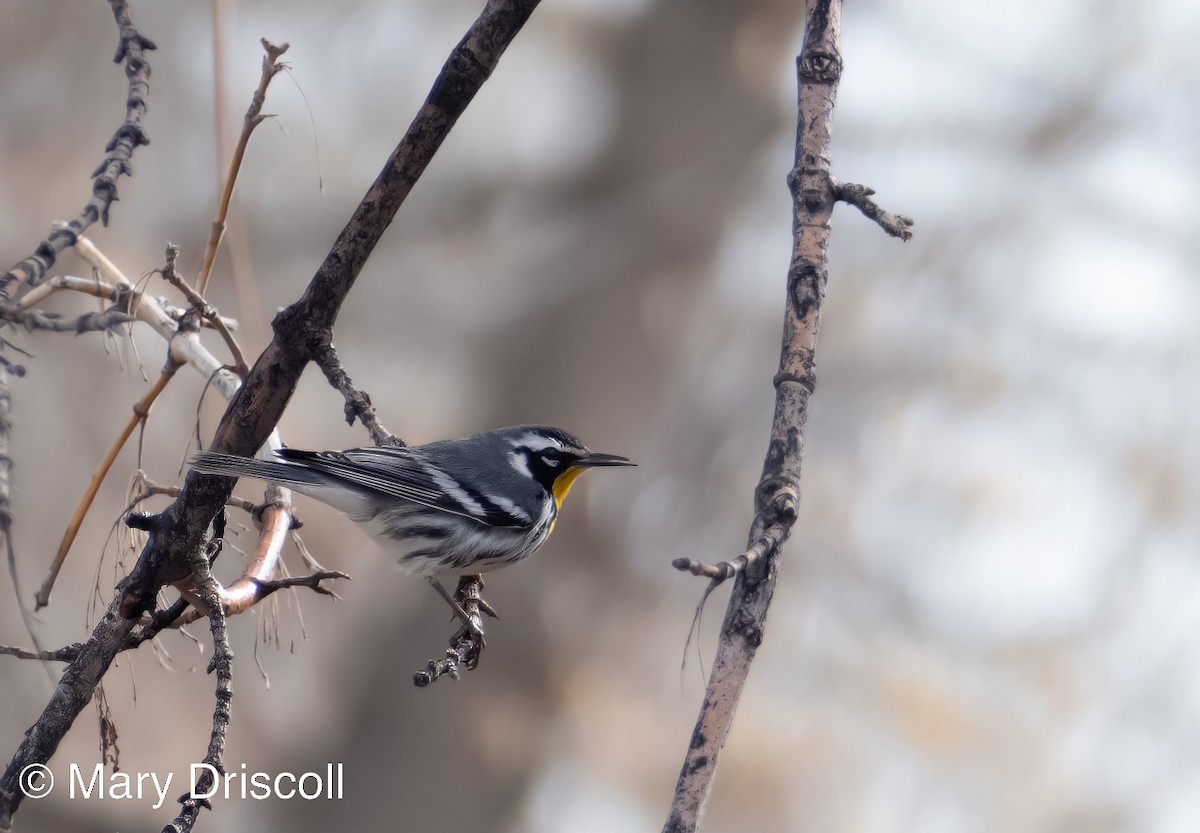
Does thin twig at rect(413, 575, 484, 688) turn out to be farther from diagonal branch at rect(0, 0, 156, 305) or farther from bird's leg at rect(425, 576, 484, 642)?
diagonal branch at rect(0, 0, 156, 305)

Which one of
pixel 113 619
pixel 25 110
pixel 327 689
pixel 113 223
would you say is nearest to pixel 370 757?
pixel 327 689

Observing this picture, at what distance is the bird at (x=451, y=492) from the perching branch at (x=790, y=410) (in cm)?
67

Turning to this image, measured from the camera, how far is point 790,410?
3.67 ft

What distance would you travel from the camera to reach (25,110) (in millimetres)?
3520

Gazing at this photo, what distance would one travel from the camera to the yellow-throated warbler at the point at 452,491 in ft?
5.75

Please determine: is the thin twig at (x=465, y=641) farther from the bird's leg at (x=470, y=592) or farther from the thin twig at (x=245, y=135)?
the thin twig at (x=245, y=135)

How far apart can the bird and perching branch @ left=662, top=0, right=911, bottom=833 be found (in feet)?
2.19

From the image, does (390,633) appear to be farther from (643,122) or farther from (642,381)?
(643,122)

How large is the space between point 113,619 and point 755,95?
3.90m

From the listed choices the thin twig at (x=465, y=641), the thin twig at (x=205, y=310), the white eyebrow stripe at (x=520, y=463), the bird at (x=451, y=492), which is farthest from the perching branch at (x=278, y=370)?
the white eyebrow stripe at (x=520, y=463)

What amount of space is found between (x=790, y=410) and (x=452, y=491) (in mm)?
886

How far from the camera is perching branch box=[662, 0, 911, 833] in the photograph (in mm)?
956

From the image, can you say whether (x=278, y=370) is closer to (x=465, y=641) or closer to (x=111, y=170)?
(x=111, y=170)

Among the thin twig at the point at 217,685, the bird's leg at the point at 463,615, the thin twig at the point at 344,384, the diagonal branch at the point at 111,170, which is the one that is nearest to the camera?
the thin twig at the point at 217,685
